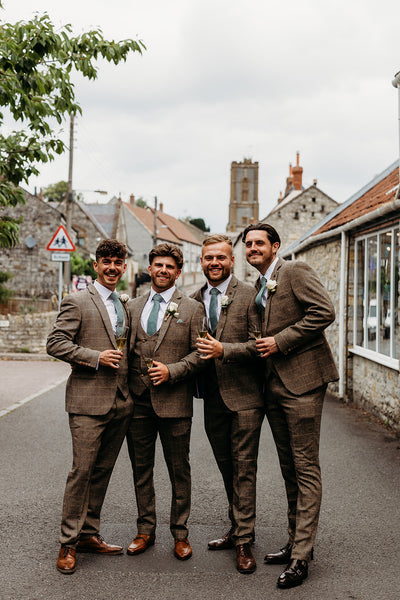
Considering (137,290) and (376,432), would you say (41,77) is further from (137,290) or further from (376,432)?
(137,290)

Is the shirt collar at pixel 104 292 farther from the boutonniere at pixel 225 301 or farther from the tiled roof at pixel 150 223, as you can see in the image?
the tiled roof at pixel 150 223

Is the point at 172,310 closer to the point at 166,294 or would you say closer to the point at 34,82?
the point at 166,294

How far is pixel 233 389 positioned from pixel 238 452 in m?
0.42

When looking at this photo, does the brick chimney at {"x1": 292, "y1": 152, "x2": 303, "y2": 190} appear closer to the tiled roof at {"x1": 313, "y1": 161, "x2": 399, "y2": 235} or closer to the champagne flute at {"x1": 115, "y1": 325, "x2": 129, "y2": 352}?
the tiled roof at {"x1": 313, "y1": 161, "x2": 399, "y2": 235}

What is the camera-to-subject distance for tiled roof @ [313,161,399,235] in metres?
10.8

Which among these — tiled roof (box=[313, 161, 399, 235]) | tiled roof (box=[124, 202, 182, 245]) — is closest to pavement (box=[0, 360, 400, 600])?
tiled roof (box=[313, 161, 399, 235])

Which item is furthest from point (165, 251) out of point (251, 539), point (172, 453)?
point (251, 539)

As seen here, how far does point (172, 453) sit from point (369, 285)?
276 inches

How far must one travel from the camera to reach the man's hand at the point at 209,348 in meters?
3.94

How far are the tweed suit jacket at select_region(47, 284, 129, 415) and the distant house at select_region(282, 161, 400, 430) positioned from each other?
515 centimetres

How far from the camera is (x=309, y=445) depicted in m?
4.00

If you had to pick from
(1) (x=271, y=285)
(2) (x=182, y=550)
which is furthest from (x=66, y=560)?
(1) (x=271, y=285)

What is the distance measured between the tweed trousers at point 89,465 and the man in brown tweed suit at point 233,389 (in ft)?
2.01

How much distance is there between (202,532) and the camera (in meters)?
4.58
